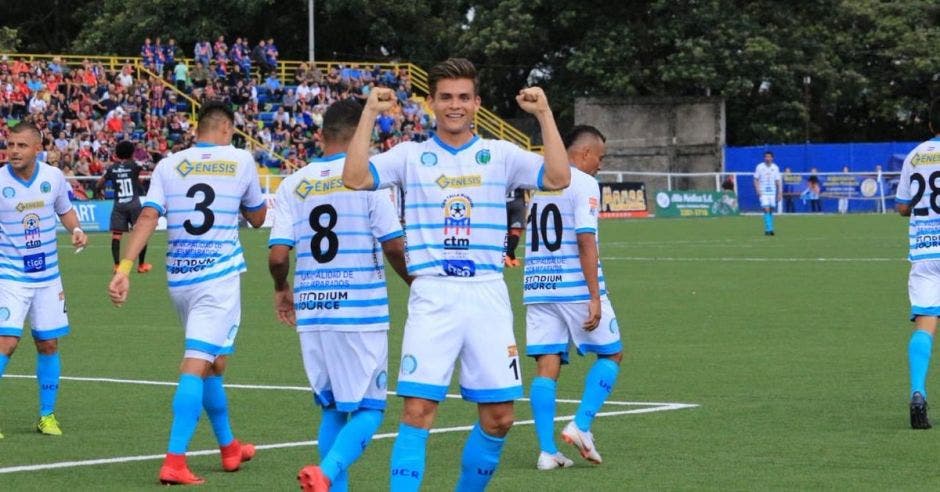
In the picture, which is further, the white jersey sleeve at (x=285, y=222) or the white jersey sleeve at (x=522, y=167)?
the white jersey sleeve at (x=285, y=222)

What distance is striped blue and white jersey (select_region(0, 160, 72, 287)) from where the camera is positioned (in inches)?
460

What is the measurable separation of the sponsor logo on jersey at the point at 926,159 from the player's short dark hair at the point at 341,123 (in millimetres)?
4898

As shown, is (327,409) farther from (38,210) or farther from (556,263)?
(38,210)

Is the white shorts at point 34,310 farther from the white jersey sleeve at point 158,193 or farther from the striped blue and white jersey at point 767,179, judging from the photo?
the striped blue and white jersey at point 767,179

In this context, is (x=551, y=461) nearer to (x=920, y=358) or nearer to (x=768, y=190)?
(x=920, y=358)

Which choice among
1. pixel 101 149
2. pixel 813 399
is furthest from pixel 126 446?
pixel 101 149

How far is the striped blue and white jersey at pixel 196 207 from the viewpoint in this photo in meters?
9.88

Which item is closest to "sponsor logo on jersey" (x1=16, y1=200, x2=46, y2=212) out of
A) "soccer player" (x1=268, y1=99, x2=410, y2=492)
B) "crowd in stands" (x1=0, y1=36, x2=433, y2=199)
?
"soccer player" (x1=268, y1=99, x2=410, y2=492)

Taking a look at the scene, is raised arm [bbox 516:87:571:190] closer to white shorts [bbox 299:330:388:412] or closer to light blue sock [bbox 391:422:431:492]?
light blue sock [bbox 391:422:431:492]

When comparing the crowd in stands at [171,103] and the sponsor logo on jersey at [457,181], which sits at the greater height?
the crowd in stands at [171,103]

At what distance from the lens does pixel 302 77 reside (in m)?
54.9

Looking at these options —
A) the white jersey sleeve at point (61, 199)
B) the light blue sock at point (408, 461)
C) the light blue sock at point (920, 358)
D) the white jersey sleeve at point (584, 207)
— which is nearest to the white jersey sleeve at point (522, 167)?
the light blue sock at point (408, 461)

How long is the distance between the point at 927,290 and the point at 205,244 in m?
5.00

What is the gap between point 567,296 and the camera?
34.1ft
